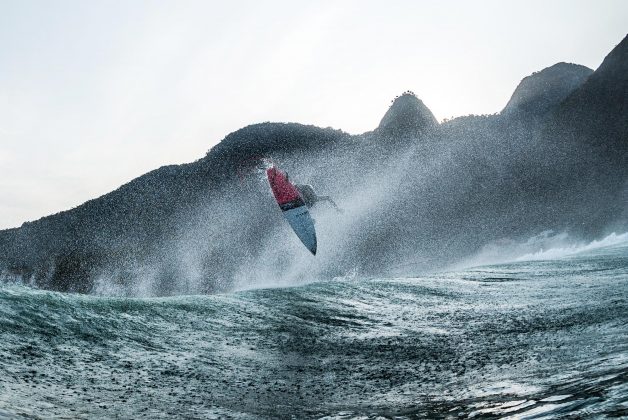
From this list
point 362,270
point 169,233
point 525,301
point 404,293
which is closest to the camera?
point 525,301

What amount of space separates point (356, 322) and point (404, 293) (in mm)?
4698

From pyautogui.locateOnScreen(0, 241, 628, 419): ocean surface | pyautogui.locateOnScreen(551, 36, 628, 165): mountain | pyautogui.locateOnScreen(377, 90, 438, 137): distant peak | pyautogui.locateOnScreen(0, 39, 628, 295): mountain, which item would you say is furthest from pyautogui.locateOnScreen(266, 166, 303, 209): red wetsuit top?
pyautogui.locateOnScreen(377, 90, 438, 137): distant peak

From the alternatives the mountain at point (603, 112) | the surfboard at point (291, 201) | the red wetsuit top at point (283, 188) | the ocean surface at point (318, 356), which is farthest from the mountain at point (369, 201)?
the ocean surface at point (318, 356)

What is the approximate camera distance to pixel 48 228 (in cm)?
10812

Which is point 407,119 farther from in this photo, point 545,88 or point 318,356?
point 318,356

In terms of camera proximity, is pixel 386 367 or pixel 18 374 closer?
pixel 18 374

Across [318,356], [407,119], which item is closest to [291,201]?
[318,356]

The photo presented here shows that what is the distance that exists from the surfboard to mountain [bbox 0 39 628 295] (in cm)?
2940

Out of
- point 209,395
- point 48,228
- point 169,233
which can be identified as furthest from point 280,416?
point 48,228

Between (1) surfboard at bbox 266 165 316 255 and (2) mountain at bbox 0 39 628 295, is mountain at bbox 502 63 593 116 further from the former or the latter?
(1) surfboard at bbox 266 165 316 255

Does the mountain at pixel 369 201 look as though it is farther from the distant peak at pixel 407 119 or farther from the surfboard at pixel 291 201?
the surfboard at pixel 291 201

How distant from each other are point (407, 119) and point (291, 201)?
98944 mm

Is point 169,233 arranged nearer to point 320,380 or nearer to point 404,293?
point 404,293

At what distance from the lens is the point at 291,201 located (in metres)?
25.2
